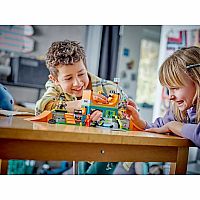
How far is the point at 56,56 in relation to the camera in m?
1.04

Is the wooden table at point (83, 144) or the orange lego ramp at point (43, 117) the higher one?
the orange lego ramp at point (43, 117)

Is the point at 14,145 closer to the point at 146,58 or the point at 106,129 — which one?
the point at 106,129

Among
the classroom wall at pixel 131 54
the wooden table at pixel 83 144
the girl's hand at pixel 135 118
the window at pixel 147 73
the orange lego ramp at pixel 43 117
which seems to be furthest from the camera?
the window at pixel 147 73

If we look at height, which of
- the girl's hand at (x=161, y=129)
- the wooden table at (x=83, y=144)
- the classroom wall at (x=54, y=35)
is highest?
the classroom wall at (x=54, y=35)

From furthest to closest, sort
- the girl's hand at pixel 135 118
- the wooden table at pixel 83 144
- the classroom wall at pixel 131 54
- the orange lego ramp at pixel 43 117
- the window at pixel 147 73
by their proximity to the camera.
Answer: the window at pixel 147 73 < the classroom wall at pixel 131 54 < the girl's hand at pixel 135 118 < the orange lego ramp at pixel 43 117 < the wooden table at pixel 83 144

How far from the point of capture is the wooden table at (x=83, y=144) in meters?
0.81

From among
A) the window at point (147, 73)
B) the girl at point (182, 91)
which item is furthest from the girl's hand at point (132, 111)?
the window at point (147, 73)

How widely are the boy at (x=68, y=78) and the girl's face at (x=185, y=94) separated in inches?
8.0

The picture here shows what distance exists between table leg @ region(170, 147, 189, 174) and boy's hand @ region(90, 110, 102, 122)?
244mm

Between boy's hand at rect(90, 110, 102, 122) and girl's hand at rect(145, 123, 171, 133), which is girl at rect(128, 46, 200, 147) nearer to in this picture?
girl's hand at rect(145, 123, 171, 133)

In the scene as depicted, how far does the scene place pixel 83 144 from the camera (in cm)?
89

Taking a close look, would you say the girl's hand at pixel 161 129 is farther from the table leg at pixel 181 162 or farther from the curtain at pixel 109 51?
the curtain at pixel 109 51
